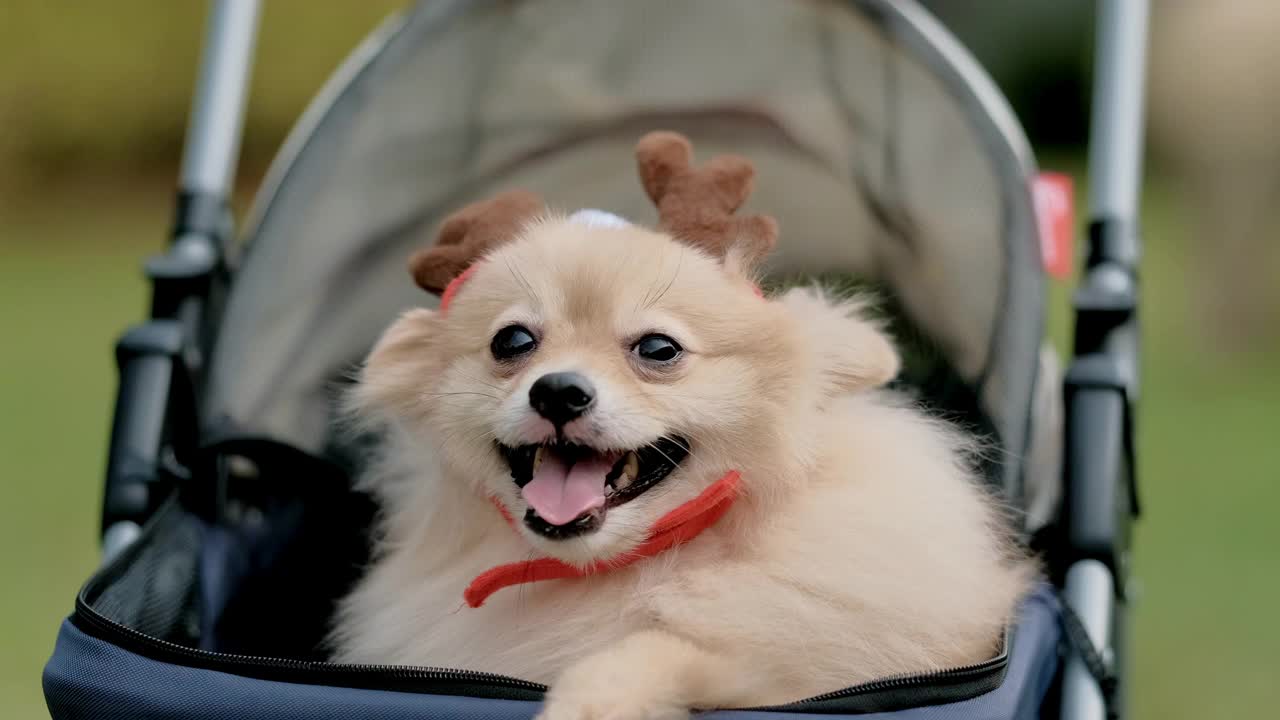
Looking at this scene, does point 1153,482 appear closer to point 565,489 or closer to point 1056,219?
point 1056,219

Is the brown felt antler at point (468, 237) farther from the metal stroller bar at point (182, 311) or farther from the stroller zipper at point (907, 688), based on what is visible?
the stroller zipper at point (907, 688)

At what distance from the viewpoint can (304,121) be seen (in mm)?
2193

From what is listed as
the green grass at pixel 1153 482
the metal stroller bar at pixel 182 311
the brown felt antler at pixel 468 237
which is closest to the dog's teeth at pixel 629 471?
the brown felt antler at pixel 468 237

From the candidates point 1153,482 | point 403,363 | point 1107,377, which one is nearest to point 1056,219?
point 1107,377

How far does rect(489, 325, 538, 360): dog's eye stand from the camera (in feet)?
4.62

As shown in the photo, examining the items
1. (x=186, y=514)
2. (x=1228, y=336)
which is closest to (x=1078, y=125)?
(x=1228, y=336)

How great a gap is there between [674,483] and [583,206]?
0.75 metres

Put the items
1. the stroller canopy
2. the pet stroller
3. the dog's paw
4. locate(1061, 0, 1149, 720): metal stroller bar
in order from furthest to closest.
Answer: the stroller canopy
the pet stroller
locate(1061, 0, 1149, 720): metal stroller bar
the dog's paw

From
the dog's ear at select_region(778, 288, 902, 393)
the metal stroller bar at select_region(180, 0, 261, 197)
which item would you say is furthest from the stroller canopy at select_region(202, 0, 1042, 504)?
the dog's ear at select_region(778, 288, 902, 393)

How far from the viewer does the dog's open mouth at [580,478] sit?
52.6 inches

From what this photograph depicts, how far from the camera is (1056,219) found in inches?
87.7

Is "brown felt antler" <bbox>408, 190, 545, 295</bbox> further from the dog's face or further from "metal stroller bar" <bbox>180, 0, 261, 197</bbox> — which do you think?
"metal stroller bar" <bbox>180, 0, 261, 197</bbox>

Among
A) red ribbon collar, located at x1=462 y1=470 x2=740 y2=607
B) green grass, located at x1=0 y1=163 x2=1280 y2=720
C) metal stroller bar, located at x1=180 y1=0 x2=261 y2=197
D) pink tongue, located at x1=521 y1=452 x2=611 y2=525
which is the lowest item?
green grass, located at x1=0 y1=163 x2=1280 y2=720

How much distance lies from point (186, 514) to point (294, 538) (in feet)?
0.68
